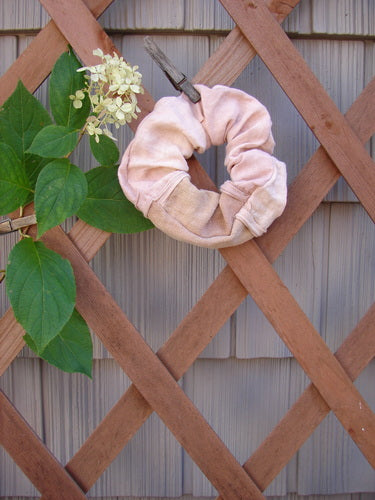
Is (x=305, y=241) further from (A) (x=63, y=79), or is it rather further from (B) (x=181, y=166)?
(A) (x=63, y=79)

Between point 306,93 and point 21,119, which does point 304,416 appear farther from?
point 21,119

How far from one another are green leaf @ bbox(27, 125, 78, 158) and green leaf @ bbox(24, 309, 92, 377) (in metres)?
0.26

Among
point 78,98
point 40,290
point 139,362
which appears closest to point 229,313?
point 139,362

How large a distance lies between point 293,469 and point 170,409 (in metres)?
0.38

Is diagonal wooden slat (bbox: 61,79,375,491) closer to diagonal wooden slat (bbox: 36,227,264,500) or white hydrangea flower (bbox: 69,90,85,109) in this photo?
diagonal wooden slat (bbox: 36,227,264,500)

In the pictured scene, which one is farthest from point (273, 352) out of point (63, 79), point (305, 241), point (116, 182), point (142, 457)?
point (63, 79)

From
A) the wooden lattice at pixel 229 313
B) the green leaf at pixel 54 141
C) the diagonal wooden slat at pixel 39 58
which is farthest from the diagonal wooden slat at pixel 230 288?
the diagonal wooden slat at pixel 39 58

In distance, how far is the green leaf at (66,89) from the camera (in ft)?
2.11

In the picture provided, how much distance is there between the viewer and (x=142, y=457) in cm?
92

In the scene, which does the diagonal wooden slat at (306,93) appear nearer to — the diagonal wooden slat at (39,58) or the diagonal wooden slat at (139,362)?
the diagonal wooden slat at (39,58)

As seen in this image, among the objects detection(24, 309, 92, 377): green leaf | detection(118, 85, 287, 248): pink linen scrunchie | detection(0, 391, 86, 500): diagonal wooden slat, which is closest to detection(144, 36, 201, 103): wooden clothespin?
detection(118, 85, 287, 248): pink linen scrunchie

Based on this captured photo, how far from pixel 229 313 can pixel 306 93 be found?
1.27 feet

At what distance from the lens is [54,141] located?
62cm

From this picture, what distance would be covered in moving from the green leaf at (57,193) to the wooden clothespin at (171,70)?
204 mm
